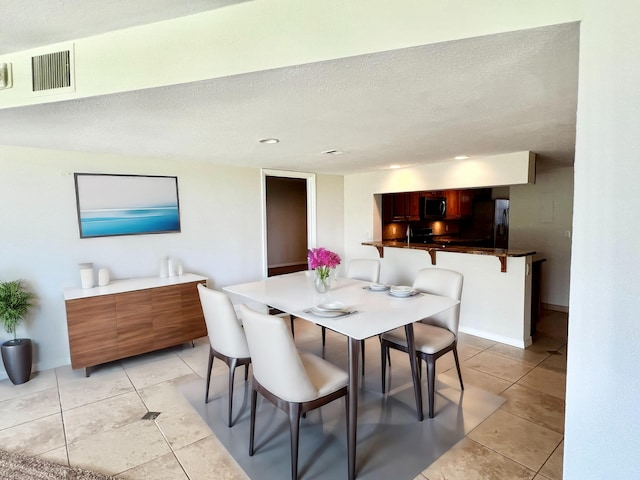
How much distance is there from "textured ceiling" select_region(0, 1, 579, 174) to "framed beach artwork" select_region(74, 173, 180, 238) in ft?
1.23

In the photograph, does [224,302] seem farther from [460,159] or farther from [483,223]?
[483,223]

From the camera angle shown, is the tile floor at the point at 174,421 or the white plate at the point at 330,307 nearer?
the tile floor at the point at 174,421

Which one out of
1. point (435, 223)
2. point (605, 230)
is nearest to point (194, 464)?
point (605, 230)

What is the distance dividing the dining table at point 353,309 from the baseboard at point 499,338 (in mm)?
1711

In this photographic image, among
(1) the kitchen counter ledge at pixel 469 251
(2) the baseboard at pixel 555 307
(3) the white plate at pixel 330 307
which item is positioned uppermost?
(1) the kitchen counter ledge at pixel 469 251

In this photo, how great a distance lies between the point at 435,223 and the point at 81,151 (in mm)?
5995

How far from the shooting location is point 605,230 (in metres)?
1.05

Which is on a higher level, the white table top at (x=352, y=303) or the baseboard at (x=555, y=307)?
the white table top at (x=352, y=303)

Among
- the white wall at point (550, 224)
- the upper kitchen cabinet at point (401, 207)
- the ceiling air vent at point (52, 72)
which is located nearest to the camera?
the ceiling air vent at point (52, 72)

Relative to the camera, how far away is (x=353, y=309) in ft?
7.78

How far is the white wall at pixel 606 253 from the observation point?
100 cm

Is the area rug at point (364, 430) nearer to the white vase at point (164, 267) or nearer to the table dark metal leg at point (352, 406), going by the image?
the table dark metal leg at point (352, 406)

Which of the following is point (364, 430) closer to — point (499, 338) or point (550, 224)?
point (499, 338)

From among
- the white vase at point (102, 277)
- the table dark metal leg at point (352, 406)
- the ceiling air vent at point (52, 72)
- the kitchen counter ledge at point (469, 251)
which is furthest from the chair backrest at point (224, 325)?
the kitchen counter ledge at point (469, 251)
